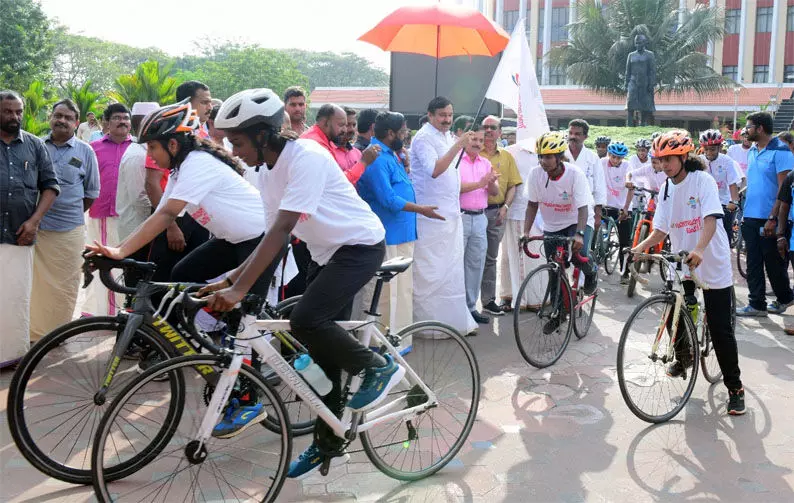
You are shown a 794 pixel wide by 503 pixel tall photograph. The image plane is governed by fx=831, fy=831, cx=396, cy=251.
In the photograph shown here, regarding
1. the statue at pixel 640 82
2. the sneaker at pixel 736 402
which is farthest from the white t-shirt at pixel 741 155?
the statue at pixel 640 82

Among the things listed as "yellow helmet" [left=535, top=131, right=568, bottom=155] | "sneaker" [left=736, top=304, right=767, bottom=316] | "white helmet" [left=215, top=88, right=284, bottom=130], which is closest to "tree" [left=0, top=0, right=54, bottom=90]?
"yellow helmet" [left=535, top=131, right=568, bottom=155]

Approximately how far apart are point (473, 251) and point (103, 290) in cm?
339

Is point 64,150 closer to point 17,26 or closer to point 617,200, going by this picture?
point 617,200

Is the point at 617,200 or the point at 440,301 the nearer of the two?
the point at 440,301

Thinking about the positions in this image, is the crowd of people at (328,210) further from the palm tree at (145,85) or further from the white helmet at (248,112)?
the palm tree at (145,85)

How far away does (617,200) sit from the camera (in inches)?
467

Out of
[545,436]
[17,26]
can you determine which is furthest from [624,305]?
[17,26]

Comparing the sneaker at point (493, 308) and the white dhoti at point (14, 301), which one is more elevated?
the white dhoti at point (14, 301)

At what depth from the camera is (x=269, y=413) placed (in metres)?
3.74

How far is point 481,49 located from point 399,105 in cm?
521

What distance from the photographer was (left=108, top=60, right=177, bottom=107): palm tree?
2250 cm

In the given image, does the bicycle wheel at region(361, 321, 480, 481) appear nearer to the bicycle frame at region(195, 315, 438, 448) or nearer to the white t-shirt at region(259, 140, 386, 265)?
the bicycle frame at region(195, 315, 438, 448)

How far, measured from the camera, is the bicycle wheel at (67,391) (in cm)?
396

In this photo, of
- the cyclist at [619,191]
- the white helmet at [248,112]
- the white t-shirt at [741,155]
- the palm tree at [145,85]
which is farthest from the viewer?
the palm tree at [145,85]
